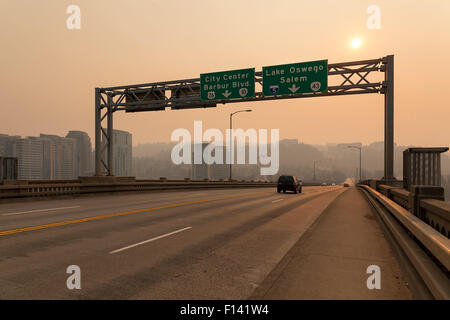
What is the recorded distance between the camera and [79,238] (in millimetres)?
7227

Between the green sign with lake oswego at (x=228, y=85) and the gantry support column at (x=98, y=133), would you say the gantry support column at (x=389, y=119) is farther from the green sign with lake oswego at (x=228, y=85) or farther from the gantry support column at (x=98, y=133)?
the gantry support column at (x=98, y=133)

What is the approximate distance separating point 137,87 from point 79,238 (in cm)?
2174

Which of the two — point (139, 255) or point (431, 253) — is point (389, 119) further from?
point (139, 255)

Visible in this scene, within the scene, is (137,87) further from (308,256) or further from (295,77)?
(308,256)

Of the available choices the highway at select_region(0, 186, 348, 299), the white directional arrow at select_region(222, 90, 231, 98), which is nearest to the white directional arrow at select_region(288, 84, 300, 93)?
the white directional arrow at select_region(222, 90, 231, 98)

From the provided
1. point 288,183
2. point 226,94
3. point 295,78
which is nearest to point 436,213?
point 295,78

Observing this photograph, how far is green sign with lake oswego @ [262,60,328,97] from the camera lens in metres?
22.4

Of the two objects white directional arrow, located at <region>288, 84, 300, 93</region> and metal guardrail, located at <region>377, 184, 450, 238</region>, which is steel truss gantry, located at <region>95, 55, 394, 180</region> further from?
metal guardrail, located at <region>377, 184, 450, 238</region>

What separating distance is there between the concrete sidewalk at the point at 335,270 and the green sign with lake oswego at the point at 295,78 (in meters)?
16.1

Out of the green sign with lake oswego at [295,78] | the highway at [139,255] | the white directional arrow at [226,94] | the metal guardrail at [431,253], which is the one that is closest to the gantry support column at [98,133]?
the white directional arrow at [226,94]

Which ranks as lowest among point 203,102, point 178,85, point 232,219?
point 232,219

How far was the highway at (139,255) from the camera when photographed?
166 inches

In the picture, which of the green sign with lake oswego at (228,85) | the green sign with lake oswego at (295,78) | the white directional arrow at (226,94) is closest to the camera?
the green sign with lake oswego at (295,78)
